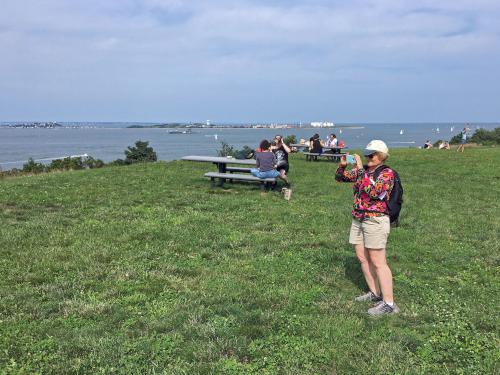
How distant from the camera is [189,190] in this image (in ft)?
41.4

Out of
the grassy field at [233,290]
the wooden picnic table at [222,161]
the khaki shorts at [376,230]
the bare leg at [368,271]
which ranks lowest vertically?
the grassy field at [233,290]

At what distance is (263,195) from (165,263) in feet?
19.6

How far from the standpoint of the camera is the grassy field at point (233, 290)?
13.0 feet

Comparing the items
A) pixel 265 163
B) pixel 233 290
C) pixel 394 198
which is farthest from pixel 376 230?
pixel 265 163

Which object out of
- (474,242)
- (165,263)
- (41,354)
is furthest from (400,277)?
(41,354)

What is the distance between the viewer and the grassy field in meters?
3.96

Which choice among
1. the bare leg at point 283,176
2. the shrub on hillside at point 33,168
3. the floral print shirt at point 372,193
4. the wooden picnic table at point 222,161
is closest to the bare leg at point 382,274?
the floral print shirt at point 372,193

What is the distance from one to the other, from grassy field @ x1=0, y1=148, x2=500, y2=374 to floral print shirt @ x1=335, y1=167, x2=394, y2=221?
106 cm

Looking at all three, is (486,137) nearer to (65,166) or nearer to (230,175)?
(65,166)

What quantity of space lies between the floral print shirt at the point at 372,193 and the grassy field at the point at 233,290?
3.47 ft

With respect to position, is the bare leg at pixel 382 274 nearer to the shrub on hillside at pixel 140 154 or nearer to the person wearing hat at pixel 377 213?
the person wearing hat at pixel 377 213

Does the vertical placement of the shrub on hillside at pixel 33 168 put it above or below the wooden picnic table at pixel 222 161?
below

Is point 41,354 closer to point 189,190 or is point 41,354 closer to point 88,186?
point 189,190

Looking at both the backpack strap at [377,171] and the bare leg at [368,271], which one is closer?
the backpack strap at [377,171]
